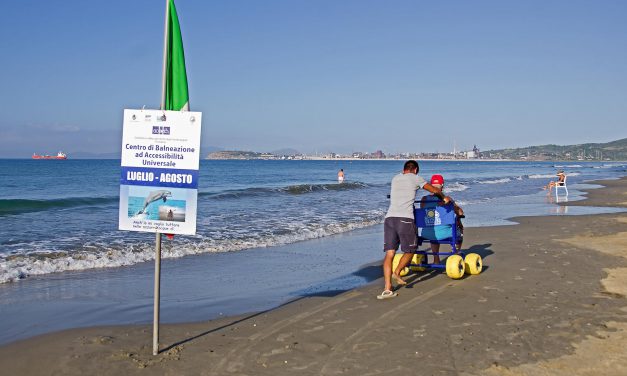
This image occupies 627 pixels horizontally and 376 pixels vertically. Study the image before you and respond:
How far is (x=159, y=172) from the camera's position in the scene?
5219mm

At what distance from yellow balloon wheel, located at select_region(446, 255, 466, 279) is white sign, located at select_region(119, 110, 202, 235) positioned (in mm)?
4650

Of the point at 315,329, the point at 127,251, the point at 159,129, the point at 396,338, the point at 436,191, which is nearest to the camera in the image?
the point at 159,129

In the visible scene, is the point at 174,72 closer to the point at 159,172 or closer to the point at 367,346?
the point at 159,172

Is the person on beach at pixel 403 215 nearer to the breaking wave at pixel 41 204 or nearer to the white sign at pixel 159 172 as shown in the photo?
the white sign at pixel 159 172

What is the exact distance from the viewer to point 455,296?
756cm

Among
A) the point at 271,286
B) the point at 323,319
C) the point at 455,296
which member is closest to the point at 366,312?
the point at 323,319

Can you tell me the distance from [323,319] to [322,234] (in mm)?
8650

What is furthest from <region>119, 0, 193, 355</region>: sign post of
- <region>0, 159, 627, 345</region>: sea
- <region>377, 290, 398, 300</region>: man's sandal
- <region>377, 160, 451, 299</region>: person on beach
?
<region>377, 160, 451, 299</region>: person on beach

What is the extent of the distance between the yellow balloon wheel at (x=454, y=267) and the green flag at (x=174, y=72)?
16.5ft

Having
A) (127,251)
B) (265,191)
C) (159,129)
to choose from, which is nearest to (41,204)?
(265,191)

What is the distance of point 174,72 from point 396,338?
11.4 feet

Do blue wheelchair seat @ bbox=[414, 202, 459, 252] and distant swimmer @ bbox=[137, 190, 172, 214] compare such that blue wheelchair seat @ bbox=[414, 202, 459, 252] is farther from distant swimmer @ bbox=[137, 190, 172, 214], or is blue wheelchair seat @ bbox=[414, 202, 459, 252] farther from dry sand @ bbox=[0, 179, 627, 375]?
distant swimmer @ bbox=[137, 190, 172, 214]

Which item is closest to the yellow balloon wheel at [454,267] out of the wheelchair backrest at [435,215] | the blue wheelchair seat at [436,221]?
the blue wheelchair seat at [436,221]

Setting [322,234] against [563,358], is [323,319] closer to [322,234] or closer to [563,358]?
[563,358]
